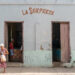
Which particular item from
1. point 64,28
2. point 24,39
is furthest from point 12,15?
point 64,28

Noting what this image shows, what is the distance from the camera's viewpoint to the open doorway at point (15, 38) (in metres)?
15.4

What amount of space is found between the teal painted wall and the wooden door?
80 centimetres

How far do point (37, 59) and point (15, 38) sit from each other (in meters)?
2.02

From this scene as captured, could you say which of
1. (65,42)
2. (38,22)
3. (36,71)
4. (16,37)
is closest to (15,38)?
(16,37)

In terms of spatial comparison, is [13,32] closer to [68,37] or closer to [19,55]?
[19,55]

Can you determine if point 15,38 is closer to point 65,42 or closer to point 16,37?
point 16,37

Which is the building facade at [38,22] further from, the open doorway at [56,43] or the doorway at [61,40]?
the open doorway at [56,43]

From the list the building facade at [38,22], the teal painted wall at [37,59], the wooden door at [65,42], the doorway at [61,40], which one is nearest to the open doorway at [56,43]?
the doorway at [61,40]

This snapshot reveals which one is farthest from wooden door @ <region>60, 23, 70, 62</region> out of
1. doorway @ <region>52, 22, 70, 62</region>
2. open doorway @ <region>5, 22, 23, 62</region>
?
open doorway @ <region>5, 22, 23, 62</region>

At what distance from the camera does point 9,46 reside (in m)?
15.5

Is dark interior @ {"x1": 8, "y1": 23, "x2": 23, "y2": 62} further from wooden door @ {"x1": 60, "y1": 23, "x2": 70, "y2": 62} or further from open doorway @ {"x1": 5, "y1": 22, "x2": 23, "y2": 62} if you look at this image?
wooden door @ {"x1": 60, "y1": 23, "x2": 70, "y2": 62}

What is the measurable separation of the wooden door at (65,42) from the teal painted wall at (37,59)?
2.62ft

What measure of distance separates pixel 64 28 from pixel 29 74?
12.9ft

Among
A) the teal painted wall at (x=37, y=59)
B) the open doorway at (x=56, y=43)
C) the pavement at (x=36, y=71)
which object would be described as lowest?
the pavement at (x=36, y=71)
